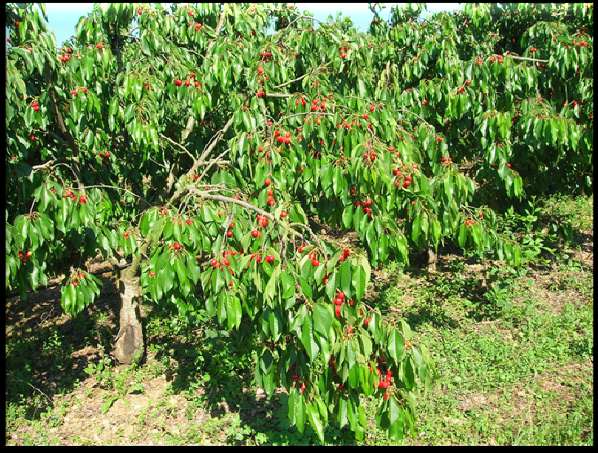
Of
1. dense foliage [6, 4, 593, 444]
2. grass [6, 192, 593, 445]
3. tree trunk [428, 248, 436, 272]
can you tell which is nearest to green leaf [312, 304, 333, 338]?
dense foliage [6, 4, 593, 444]

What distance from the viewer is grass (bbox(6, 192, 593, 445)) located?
4754 mm

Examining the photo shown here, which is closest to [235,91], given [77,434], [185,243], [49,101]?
[49,101]

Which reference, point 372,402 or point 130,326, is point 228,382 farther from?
point 372,402

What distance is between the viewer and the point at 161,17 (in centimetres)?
497

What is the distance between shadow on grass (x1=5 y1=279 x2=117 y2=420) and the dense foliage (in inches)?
57.6

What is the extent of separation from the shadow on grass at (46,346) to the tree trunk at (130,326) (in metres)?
0.49

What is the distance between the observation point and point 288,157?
12.7 feet

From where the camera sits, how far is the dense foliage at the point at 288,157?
2.87m

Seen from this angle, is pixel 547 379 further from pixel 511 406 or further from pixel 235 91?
pixel 235 91

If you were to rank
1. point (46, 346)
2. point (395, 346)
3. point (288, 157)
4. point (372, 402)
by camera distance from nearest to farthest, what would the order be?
point (395, 346) < point (288, 157) < point (372, 402) < point (46, 346)

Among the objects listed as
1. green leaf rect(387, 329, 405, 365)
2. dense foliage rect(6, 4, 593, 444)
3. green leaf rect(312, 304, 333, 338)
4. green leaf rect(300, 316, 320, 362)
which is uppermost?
dense foliage rect(6, 4, 593, 444)

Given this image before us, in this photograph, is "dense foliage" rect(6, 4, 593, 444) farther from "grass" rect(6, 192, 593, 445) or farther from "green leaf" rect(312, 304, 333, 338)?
"grass" rect(6, 192, 593, 445)

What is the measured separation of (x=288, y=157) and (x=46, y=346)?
4381 millimetres

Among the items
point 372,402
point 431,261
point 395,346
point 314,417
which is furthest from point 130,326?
point 431,261
